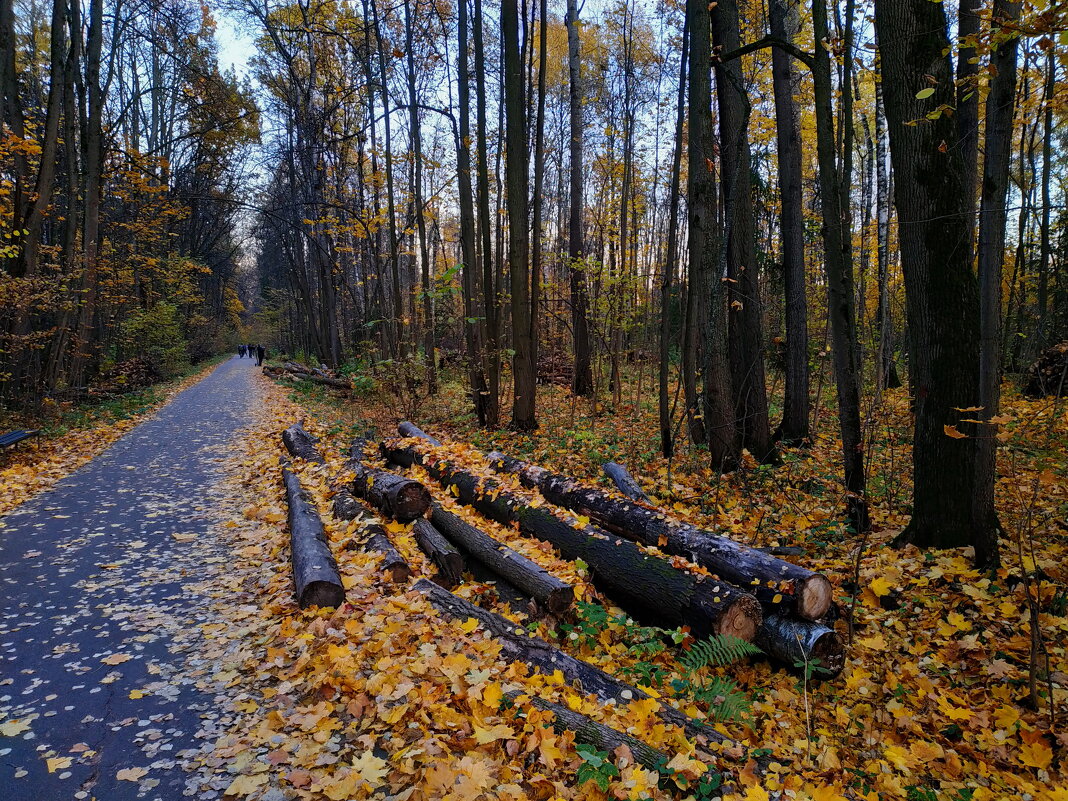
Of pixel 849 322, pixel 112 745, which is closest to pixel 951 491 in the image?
pixel 849 322

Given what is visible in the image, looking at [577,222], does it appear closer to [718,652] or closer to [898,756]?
[718,652]

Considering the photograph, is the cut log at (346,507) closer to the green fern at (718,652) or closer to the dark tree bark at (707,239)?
the green fern at (718,652)

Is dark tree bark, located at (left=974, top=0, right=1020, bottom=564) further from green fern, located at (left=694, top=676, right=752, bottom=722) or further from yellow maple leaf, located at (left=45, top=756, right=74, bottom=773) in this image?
yellow maple leaf, located at (left=45, top=756, right=74, bottom=773)

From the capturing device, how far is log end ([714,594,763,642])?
13.0 ft

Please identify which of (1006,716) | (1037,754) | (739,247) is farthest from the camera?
(739,247)

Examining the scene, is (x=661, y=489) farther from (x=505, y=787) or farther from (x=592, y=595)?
(x=505, y=787)

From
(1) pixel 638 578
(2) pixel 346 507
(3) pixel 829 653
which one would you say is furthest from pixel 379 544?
(3) pixel 829 653

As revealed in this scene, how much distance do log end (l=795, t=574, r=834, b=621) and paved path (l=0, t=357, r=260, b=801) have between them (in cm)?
391

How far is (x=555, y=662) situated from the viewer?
3711 millimetres

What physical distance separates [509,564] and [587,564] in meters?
0.78

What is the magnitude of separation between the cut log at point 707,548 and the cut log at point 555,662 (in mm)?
1233

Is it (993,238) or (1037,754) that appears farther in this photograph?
Result: (993,238)

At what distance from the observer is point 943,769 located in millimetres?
2887

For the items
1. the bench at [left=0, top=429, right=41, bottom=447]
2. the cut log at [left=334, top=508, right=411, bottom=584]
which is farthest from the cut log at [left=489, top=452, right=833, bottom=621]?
the bench at [left=0, top=429, right=41, bottom=447]
